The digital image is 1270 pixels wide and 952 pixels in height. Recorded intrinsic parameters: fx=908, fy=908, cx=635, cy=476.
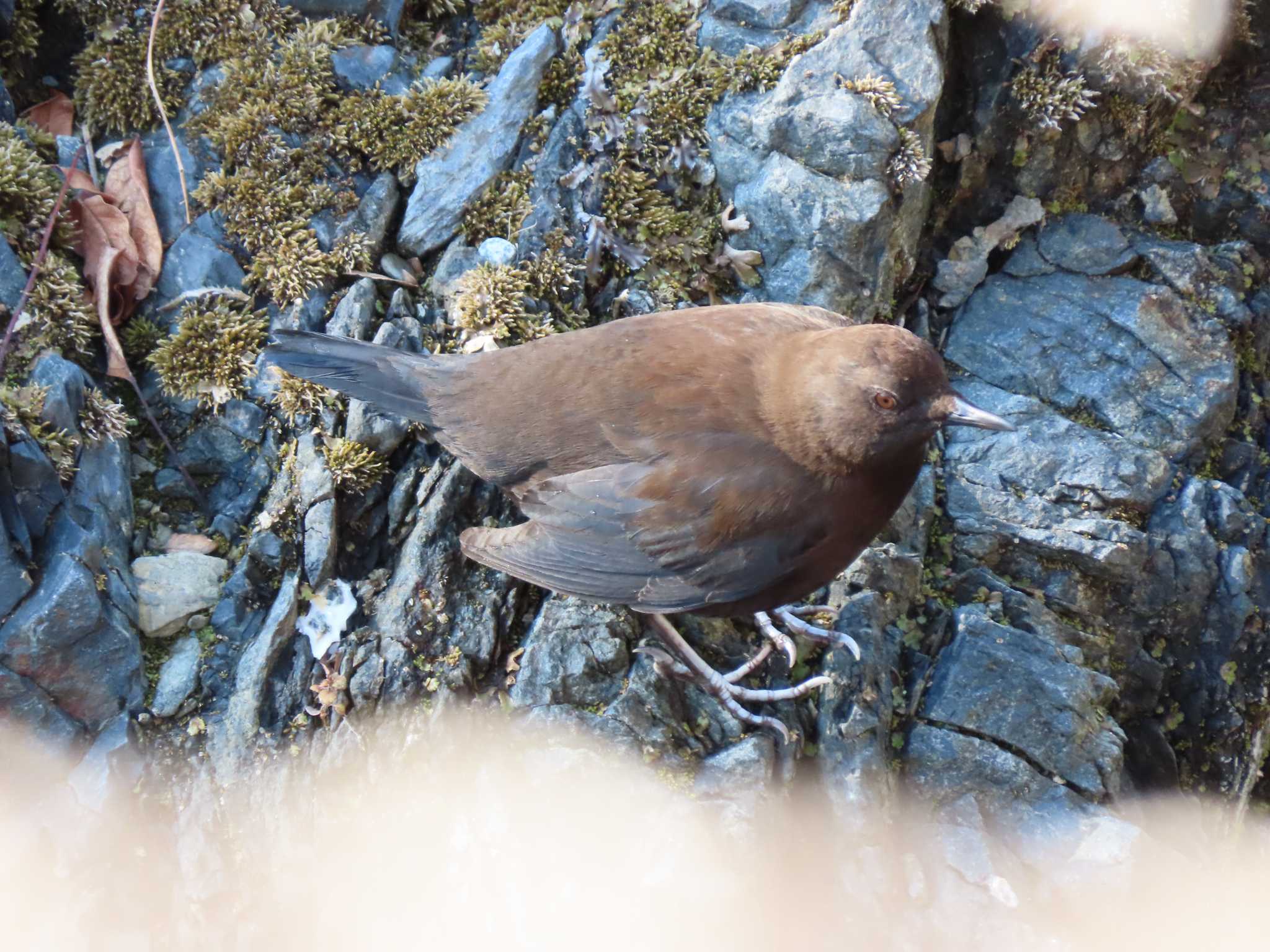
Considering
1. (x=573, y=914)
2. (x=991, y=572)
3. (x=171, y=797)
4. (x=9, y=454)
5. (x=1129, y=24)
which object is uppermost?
(x=1129, y=24)

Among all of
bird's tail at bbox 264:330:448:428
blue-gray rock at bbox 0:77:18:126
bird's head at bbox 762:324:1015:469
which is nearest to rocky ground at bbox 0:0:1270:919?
blue-gray rock at bbox 0:77:18:126

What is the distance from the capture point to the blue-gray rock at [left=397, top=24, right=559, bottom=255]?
4574mm

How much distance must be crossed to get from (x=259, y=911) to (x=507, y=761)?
1043mm

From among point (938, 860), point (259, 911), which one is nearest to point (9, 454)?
point (259, 911)

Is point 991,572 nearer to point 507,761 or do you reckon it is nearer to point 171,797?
point 507,761

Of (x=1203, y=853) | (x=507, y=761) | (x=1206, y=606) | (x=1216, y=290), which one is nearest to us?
(x=507, y=761)

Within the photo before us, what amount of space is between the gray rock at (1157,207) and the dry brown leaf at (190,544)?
Result: 502 cm

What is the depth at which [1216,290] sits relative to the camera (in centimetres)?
473

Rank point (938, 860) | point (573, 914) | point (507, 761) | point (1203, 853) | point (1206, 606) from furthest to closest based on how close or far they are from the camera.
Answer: point (1206, 606)
point (1203, 853)
point (938, 860)
point (507, 761)
point (573, 914)

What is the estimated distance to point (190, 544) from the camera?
3.92 m

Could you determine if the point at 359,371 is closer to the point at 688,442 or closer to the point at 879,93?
the point at 688,442

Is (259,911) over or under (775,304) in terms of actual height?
under

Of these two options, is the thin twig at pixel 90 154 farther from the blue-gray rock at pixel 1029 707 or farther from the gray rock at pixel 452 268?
the blue-gray rock at pixel 1029 707

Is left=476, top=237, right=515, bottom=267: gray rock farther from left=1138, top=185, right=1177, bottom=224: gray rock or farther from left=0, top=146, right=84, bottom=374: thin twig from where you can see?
left=1138, top=185, right=1177, bottom=224: gray rock
